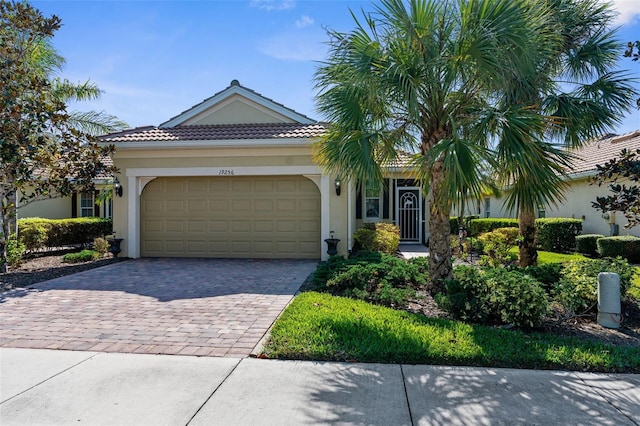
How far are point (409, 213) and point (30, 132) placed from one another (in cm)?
1372

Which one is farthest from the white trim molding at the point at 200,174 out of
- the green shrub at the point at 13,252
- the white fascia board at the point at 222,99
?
the green shrub at the point at 13,252

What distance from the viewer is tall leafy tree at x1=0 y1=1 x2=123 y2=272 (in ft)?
29.1

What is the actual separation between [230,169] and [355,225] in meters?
6.50

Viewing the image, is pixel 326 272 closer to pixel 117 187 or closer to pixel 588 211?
pixel 117 187

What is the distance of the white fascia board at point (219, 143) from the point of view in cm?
1123

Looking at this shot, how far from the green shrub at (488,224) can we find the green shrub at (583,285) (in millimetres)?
9822

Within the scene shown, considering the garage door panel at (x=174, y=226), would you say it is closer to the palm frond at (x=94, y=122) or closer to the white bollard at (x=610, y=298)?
the palm frond at (x=94, y=122)

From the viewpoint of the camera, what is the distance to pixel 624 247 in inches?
455

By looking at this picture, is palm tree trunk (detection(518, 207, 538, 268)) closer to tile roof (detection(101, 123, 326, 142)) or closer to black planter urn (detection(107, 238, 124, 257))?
tile roof (detection(101, 123, 326, 142))

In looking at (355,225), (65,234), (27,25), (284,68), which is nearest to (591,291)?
(284,68)

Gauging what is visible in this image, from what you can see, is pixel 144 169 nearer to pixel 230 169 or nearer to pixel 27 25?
pixel 230 169

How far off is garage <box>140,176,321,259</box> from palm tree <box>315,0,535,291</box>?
478 cm

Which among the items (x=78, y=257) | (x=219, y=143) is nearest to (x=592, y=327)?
(x=219, y=143)

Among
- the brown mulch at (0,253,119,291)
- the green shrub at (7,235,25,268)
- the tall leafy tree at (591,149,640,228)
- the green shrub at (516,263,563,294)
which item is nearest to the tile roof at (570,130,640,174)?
the green shrub at (516,263,563,294)
